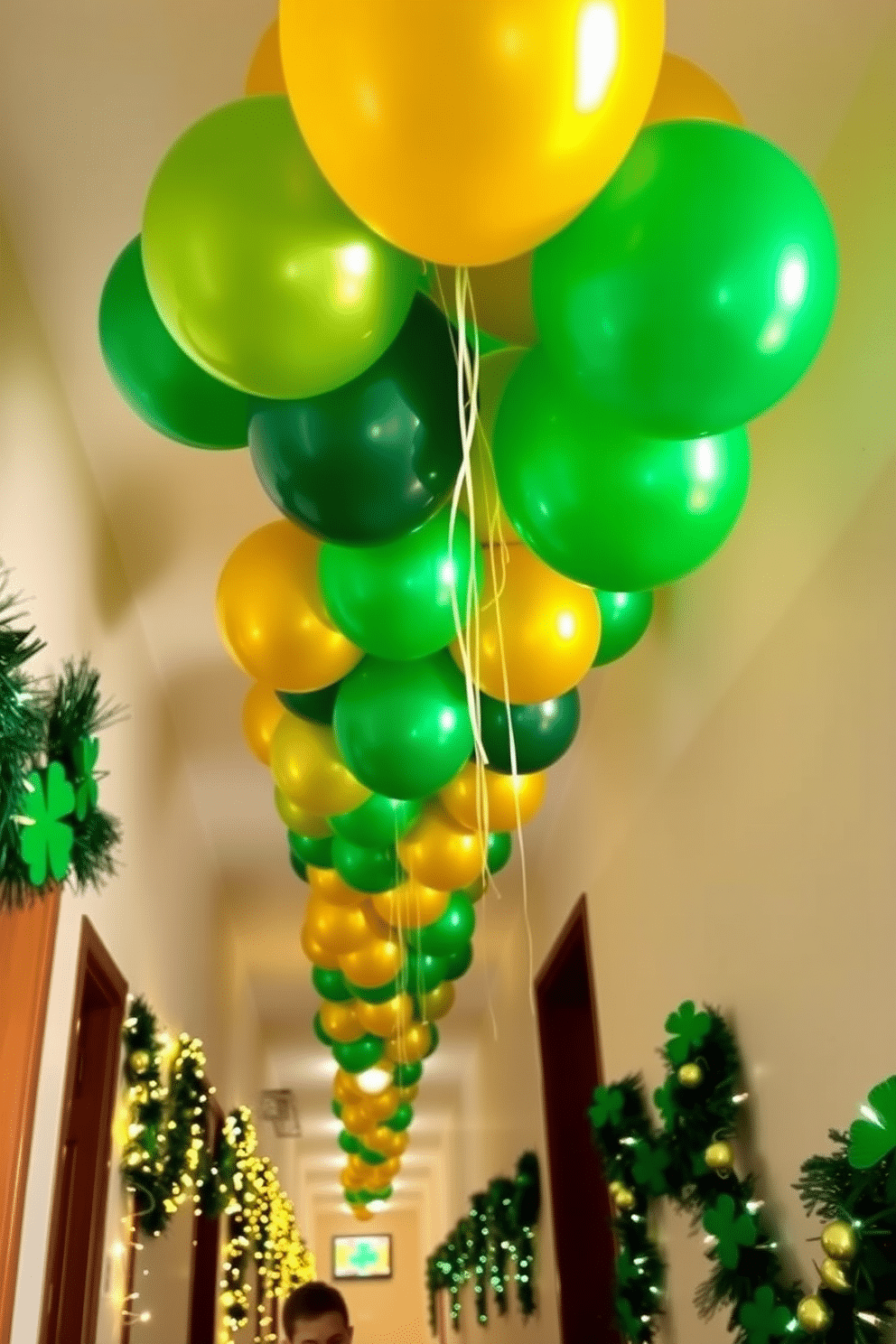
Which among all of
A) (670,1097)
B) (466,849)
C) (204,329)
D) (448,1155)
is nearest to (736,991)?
(670,1097)

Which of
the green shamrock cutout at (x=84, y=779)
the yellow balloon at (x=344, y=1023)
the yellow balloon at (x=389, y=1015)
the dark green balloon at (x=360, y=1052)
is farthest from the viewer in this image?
the dark green balloon at (x=360, y=1052)

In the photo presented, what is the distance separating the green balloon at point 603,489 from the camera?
1.14 meters

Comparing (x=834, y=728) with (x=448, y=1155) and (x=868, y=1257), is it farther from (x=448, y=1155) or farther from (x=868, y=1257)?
(x=448, y=1155)

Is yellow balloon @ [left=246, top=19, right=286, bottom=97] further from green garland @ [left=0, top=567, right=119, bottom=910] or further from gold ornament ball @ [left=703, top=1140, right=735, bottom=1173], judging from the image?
gold ornament ball @ [left=703, top=1140, right=735, bottom=1173]

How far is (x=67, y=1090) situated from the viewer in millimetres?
2117

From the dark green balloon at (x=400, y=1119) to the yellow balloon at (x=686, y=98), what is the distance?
3.71 metres

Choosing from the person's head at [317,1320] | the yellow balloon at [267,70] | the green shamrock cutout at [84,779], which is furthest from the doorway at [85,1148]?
the yellow balloon at [267,70]

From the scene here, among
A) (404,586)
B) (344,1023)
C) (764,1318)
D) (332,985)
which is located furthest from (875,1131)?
(344,1023)

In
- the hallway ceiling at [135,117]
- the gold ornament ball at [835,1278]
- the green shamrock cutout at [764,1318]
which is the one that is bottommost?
the green shamrock cutout at [764,1318]

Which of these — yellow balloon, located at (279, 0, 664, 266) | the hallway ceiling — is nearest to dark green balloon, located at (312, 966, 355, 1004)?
the hallway ceiling

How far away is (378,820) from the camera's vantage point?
206 centimetres

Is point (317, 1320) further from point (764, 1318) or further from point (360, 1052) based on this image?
point (764, 1318)

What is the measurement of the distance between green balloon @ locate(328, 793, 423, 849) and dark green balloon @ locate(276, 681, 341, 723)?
0.21 m

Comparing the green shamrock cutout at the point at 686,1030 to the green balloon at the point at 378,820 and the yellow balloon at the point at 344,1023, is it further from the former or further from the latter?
the yellow balloon at the point at 344,1023
